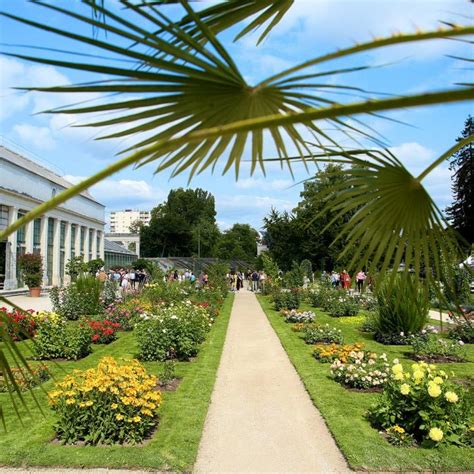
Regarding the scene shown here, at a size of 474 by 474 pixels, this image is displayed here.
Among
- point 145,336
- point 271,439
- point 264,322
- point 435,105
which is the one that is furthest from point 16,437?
point 264,322

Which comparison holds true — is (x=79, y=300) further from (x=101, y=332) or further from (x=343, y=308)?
(x=343, y=308)

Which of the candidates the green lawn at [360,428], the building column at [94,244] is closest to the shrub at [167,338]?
the green lawn at [360,428]

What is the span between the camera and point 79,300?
1683 centimetres

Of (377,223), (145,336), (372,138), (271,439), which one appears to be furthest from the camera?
(145,336)

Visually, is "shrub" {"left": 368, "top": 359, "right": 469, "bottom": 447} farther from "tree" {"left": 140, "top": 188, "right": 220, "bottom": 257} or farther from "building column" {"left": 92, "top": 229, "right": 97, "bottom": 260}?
"tree" {"left": 140, "top": 188, "right": 220, "bottom": 257}

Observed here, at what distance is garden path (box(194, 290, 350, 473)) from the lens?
4.89 meters

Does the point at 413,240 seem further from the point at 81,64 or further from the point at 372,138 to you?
the point at 81,64

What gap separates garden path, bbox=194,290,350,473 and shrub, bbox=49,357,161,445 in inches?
31.1

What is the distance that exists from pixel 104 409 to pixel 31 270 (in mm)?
25635

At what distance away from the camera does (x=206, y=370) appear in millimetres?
9250

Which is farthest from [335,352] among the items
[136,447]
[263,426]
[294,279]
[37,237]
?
[37,237]

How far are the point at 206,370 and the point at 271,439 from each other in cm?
383

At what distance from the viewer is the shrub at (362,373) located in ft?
25.6

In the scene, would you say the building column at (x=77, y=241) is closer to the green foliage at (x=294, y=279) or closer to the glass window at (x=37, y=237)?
the glass window at (x=37, y=237)
